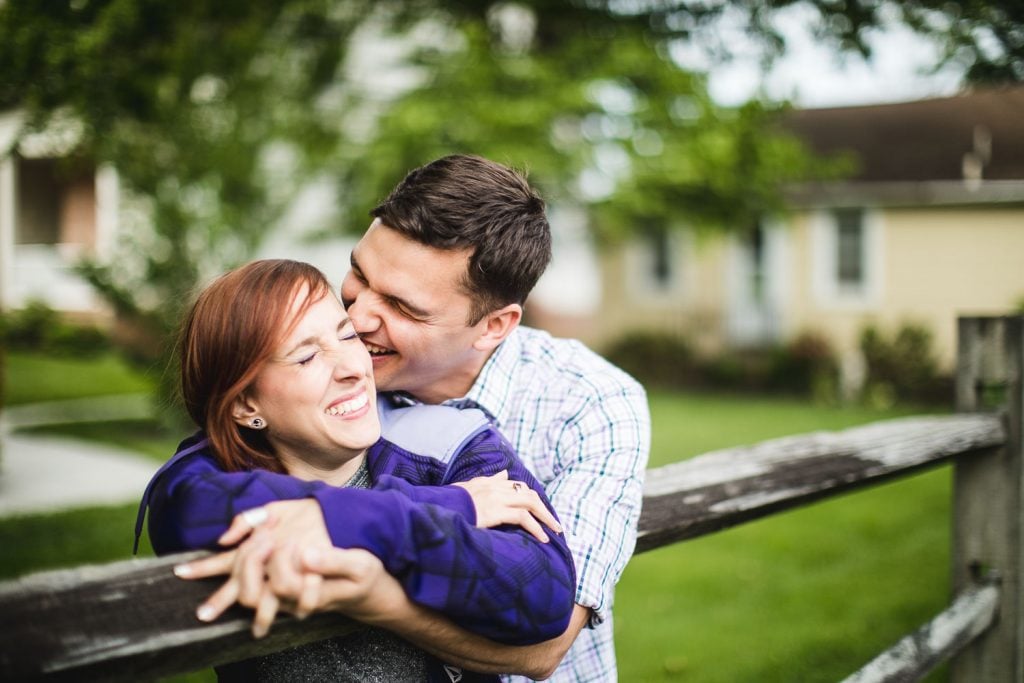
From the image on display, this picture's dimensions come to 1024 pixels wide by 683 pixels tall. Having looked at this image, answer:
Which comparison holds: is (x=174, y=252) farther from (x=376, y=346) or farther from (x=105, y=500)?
(x=376, y=346)

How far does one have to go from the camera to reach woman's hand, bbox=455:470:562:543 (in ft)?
4.96

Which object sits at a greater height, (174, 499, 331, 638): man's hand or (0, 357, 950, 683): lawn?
(174, 499, 331, 638): man's hand

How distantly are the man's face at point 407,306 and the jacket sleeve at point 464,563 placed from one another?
0.69 m

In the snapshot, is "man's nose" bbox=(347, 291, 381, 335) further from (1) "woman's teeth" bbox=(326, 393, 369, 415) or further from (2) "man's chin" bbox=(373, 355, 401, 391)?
(1) "woman's teeth" bbox=(326, 393, 369, 415)

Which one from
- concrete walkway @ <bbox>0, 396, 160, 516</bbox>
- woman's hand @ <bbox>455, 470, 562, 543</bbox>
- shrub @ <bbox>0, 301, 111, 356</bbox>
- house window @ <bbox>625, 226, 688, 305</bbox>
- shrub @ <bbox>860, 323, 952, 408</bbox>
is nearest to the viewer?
woman's hand @ <bbox>455, 470, 562, 543</bbox>

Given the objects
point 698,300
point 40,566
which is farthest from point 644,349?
point 40,566

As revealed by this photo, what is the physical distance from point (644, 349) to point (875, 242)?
484 centimetres

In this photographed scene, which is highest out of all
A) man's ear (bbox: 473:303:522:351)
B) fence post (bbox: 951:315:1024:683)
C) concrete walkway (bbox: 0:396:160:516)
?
man's ear (bbox: 473:303:522:351)

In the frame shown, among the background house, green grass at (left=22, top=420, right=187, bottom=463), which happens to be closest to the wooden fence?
green grass at (left=22, top=420, right=187, bottom=463)

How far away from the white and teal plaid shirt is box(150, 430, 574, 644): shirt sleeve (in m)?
0.28

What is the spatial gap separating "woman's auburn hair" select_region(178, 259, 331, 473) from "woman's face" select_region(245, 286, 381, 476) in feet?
0.07

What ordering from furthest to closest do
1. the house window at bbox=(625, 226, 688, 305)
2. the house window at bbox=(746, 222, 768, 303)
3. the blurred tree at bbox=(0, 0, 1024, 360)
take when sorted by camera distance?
1. the house window at bbox=(625, 226, 688, 305)
2. the house window at bbox=(746, 222, 768, 303)
3. the blurred tree at bbox=(0, 0, 1024, 360)

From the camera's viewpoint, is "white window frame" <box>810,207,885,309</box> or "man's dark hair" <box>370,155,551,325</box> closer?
"man's dark hair" <box>370,155,551,325</box>

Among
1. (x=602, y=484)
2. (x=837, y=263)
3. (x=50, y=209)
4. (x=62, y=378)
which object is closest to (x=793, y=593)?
(x=602, y=484)
